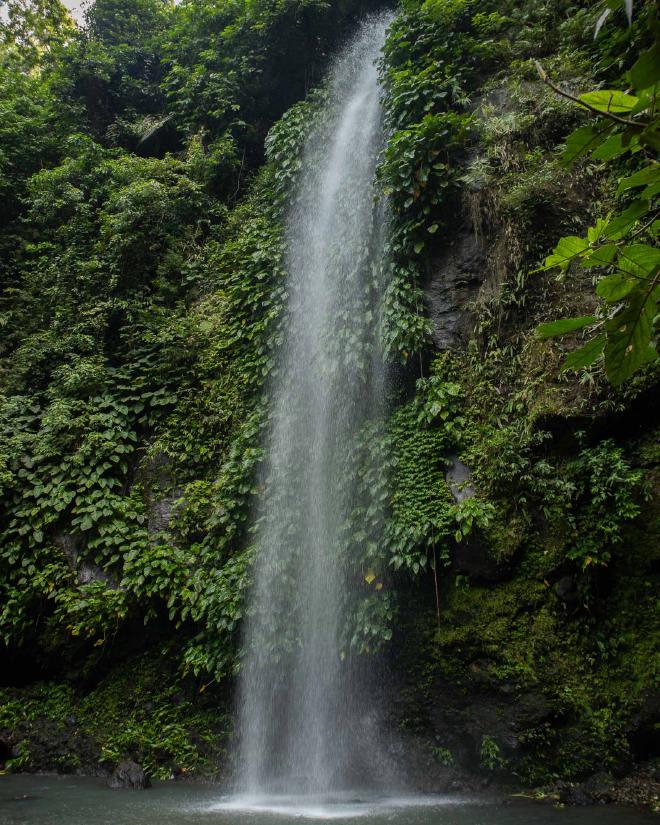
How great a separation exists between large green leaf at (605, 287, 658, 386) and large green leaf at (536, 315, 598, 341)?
6 centimetres

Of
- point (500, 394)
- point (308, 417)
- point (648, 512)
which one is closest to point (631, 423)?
point (648, 512)

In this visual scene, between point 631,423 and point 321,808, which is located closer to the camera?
point 321,808

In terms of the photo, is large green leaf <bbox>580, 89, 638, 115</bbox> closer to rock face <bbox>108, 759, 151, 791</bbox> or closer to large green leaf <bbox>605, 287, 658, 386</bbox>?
large green leaf <bbox>605, 287, 658, 386</bbox>

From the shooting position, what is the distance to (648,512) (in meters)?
4.67

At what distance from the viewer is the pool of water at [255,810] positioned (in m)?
3.81

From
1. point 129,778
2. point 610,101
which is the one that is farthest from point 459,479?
point 610,101

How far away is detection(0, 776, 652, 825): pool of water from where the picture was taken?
3.81 m

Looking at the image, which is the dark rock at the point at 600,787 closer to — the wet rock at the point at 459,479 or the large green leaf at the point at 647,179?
the wet rock at the point at 459,479

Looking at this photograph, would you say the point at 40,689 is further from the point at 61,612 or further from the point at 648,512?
the point at 648,512

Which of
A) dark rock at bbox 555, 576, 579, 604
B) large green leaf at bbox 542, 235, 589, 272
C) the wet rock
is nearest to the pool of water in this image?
dark rock at bbox 555, 576, 579, 604

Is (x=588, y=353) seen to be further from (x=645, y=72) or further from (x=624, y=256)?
(x=645, y=72)

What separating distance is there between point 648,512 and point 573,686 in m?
1.55

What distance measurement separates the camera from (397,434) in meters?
6.00

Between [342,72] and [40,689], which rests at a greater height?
[342,72]
